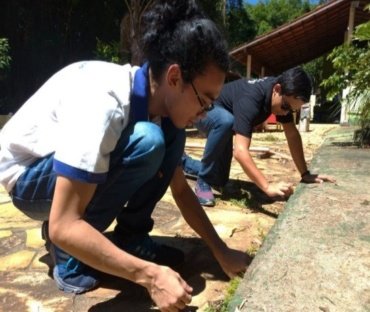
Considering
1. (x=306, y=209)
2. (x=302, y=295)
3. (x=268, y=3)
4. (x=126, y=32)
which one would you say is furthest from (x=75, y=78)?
(x=268, y=3)

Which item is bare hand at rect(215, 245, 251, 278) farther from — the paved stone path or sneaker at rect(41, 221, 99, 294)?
sneaker at rect(41, 221, 99, 294)

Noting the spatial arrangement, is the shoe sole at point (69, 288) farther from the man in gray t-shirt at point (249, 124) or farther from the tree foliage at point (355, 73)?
the tree foliage at point (355, 73)

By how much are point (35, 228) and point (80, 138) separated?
1428 millimetres

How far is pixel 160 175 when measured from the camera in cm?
187

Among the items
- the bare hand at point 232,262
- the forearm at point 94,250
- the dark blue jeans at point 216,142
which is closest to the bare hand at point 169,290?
the forearm at point 94,250

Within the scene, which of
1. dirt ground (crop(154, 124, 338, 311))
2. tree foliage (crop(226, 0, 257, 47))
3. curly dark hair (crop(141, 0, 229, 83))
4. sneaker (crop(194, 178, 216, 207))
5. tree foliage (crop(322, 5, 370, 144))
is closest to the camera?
curly dark hair (crop(141, 0, 229, 83))

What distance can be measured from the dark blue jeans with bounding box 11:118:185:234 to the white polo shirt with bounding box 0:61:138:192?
0.18 feet

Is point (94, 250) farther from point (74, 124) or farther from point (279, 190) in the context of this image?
point (279, 190)

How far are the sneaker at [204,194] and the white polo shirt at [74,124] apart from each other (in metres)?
1.52

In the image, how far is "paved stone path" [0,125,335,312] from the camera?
1.78m

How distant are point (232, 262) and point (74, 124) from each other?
0.88 m

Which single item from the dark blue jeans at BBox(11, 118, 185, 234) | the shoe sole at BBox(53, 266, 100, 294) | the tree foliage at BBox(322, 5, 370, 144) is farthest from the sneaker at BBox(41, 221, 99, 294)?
the tree foliage at BBox(322, 5, 370, 144)

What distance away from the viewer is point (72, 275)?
185 cm

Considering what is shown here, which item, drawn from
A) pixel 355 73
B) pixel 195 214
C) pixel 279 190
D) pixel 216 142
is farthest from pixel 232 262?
pixel 355 73
